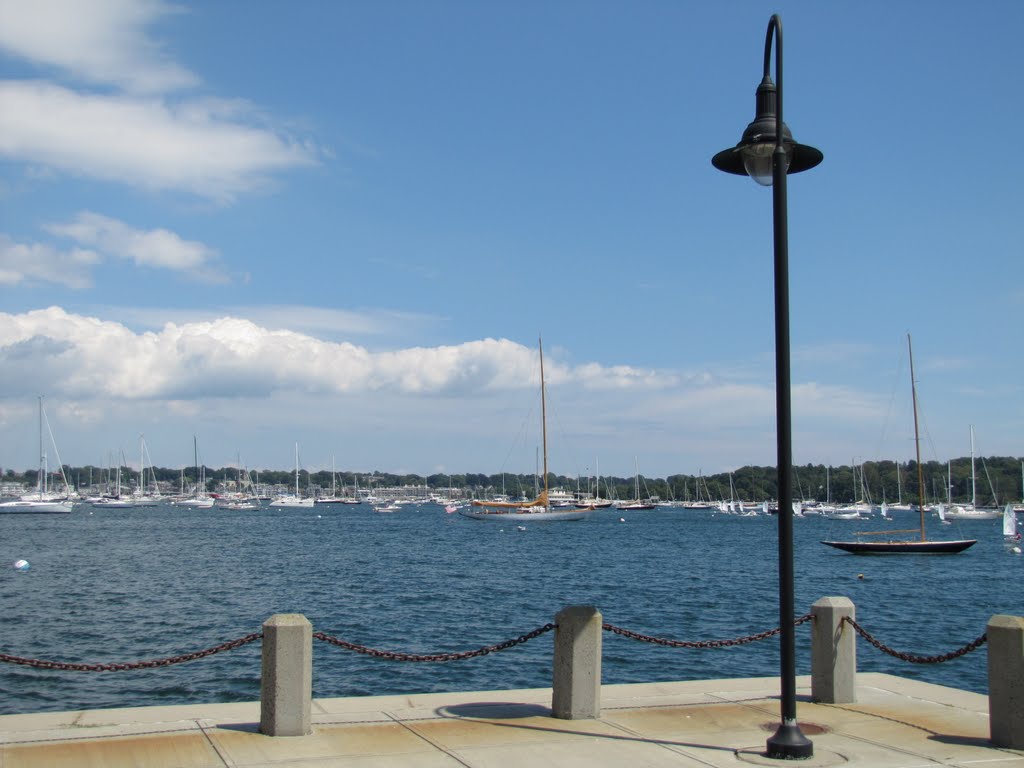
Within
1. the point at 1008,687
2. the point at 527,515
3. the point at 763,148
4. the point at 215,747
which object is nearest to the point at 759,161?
the point at 763,148

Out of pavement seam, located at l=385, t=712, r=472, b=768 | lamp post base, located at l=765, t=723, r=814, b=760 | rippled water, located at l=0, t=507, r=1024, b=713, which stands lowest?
rippled water, located at l=0, t=507, r=1024, b=713

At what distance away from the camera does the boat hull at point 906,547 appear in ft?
205

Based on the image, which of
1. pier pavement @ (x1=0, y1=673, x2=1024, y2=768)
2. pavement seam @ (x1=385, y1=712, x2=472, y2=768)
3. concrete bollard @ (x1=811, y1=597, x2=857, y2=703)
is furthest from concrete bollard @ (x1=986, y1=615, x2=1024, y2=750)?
pavement seam @ (x1=385, y1=712, x2=472, y2=768)

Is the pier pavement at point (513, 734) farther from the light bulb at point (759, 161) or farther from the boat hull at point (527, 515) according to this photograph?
the boat hull at point (527, 515)

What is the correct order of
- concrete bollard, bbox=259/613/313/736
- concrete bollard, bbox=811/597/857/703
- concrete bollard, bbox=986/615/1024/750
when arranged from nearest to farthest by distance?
concrete bollard, bbox=259/613/313/736 < concrete bollard, bbox=986/615/1024/750 < concrete bollard, bbox=811/597/857/703

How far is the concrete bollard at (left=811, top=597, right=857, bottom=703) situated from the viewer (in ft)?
41.6

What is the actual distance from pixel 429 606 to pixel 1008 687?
29986mm

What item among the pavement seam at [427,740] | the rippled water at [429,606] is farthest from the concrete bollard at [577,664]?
the rippled water at [429,606]

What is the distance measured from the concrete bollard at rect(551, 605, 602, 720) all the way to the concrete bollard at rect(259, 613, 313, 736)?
2.78 metres

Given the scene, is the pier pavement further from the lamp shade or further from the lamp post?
the lamp shade

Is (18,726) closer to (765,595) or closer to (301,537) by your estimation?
(765,595)

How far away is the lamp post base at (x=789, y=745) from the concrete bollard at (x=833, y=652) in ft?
8.86

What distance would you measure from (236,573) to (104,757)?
46.6 metres

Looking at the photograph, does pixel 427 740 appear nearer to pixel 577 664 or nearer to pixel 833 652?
pixel 577 664
